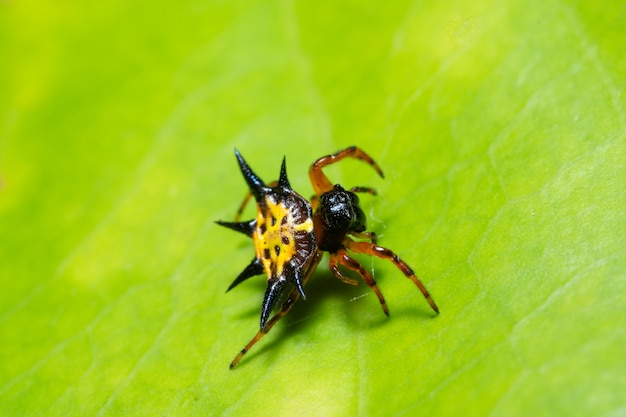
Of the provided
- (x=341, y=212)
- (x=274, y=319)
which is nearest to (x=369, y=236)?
(x=341, y=212)

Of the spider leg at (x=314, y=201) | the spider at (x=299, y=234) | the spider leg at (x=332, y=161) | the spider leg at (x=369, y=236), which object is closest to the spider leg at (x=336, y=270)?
the spider at (x=299, y=234)

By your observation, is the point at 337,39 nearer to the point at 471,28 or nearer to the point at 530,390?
the point at 471,28

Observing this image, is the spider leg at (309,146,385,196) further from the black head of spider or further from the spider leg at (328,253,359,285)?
the spider leg at (328,253,359,285)

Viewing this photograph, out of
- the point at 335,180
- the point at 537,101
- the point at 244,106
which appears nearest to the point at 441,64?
the point at 537,101

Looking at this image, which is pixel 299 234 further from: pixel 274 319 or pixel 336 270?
pixel 274 319

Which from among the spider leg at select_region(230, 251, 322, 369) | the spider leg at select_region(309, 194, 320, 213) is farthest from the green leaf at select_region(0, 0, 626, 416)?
the spider leg at select_region(309, 194, 320, 213)

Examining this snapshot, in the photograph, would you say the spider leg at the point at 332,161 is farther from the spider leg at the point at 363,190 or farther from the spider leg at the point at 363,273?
the spider leg at the point at 363,273
